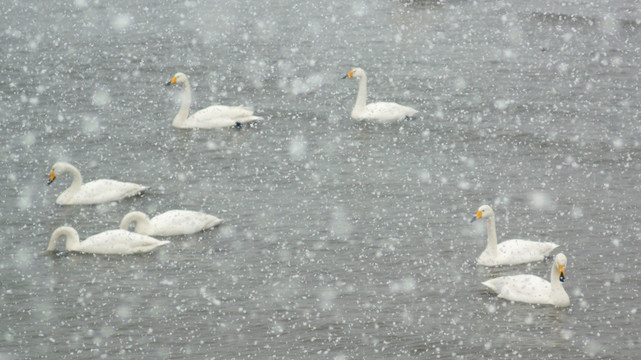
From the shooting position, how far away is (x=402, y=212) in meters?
23.9

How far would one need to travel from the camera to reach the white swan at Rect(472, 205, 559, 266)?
20984mm

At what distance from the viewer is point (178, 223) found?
22.5 metres

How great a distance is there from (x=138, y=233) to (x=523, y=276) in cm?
747

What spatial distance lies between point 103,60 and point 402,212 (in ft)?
54.5

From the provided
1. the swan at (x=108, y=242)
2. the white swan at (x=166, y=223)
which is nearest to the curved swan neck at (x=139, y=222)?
the white swan at (x=166, y=223)

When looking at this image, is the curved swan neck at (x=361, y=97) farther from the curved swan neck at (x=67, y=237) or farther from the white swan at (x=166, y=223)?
the curved swan neck at (x=67, y=237)

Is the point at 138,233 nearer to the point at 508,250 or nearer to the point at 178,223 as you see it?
the point at 178,223

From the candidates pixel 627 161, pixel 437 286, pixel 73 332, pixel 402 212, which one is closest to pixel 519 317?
pixel 437 286

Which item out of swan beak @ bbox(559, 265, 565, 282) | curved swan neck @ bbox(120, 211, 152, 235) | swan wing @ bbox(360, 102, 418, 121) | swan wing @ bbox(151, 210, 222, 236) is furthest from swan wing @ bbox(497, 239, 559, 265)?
swan wing @ bbox(360, 102, 418, 121)

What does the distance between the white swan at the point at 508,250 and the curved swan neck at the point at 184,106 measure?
1186 centimetres

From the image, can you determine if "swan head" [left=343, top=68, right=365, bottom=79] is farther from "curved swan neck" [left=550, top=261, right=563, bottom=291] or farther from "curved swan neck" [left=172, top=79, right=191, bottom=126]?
"curved swan neck" [left=550, top=261, right=563, bottom=291]

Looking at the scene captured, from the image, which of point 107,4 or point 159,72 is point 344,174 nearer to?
point 159,72

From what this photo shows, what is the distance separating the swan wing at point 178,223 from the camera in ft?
73.8

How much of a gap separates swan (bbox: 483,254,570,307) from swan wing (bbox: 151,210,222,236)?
19.6 feet
